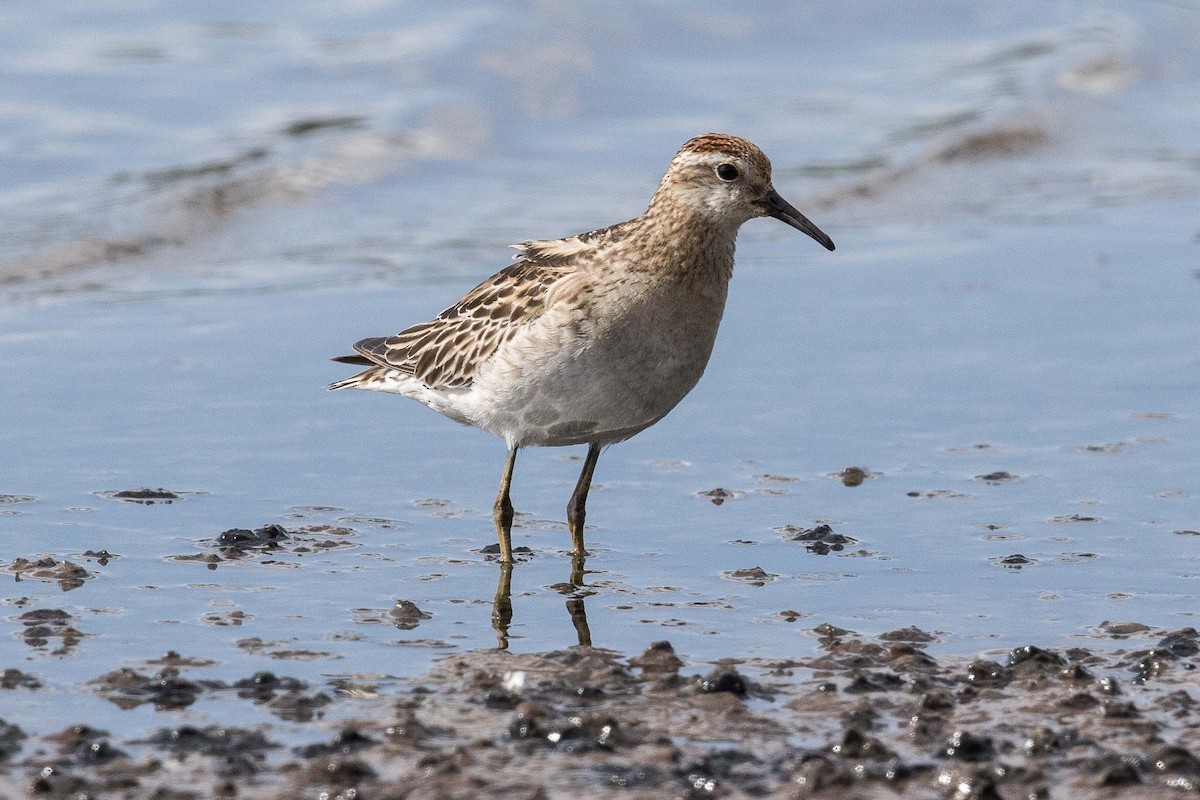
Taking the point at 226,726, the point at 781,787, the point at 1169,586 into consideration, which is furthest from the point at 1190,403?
the point at 226,726

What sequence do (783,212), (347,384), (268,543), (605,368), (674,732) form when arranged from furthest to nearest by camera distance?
(347,384)
(783,212)
(268,543)
(605,368)
(674,732)

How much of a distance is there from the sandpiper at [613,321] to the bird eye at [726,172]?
11 mm

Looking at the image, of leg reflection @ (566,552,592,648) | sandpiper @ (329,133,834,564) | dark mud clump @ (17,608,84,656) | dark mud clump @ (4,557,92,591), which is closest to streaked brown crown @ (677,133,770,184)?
sandpiper @ (329,133,834,564)

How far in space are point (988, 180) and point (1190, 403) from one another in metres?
7.95

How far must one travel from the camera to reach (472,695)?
6566mm

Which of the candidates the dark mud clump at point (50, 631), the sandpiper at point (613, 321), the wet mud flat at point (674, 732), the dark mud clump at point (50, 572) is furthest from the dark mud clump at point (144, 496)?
the wet mud flat at point (674, 732)

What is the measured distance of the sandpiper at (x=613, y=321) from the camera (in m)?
8.27

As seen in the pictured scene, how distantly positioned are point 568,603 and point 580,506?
2.75 ft

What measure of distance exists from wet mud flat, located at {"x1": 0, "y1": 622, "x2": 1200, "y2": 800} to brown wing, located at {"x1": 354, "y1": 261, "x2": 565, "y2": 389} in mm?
2024

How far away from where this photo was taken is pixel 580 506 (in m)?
8.71

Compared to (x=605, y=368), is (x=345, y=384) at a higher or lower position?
lower

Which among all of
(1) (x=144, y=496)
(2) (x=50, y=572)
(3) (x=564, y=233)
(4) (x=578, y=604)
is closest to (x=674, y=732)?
(4) (x=578, y=604)

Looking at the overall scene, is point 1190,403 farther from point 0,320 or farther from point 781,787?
point 0,320

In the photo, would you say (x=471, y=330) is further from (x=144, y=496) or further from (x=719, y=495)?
(x=144, y=496)
